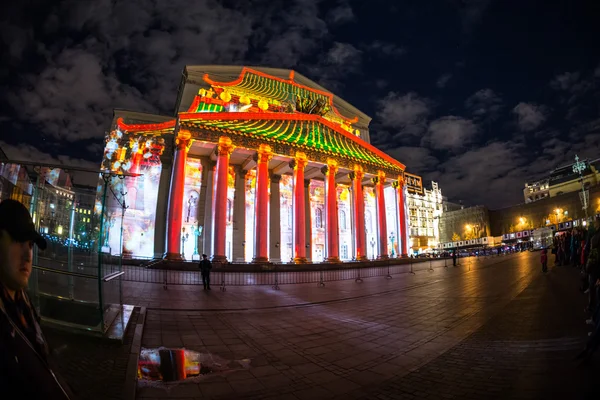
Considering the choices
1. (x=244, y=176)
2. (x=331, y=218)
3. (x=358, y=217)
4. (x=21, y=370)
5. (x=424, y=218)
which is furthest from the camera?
(x=424, y=218)

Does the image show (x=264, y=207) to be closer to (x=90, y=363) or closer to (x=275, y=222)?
(x=275, y=222)

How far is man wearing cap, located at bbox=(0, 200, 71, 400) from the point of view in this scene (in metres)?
1.31

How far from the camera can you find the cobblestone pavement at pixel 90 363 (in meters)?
3.10

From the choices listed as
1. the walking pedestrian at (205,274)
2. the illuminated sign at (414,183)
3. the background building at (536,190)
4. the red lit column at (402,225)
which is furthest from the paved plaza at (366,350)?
the background building at (536,190)

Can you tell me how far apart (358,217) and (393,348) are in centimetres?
3256

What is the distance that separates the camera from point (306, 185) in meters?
41.2

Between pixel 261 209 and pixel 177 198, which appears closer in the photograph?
pixel 177 198

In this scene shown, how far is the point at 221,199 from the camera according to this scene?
1150 inches

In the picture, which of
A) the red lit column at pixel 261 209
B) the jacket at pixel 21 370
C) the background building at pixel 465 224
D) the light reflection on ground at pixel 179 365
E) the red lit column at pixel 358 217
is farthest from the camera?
the background building at pixel 465 224

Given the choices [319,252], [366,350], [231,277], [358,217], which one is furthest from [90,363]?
[319,252]

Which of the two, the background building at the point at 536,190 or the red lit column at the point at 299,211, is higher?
the background building at the point at 536,190

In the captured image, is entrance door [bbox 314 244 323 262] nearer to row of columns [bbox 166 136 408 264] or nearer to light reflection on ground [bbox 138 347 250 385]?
row of columns [bbox 166 136 408 264]

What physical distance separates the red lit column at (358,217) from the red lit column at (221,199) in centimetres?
1614

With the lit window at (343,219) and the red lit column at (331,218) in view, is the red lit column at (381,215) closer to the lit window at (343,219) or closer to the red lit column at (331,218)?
the lit window at (343,219)
